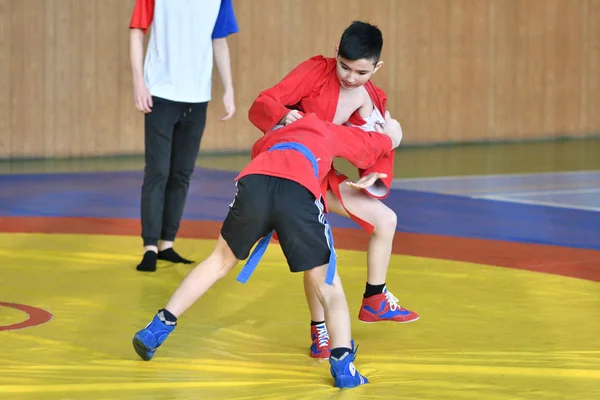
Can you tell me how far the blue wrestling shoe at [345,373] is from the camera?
3012mm

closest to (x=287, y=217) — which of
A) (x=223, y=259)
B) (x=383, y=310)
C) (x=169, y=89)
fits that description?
(x=223, y=259)

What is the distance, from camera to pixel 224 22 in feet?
16.8

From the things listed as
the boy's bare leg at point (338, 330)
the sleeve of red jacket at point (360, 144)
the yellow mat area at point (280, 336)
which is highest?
the sleeve of red jacket at point (360, 144)

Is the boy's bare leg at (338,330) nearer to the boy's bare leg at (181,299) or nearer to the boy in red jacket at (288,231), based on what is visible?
the boy in red jacket at (288,231)

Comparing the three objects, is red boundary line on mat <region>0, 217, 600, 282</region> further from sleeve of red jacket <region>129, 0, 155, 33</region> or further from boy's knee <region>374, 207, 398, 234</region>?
sleeve of red jacket <region>129, 0, 155, 33</region>

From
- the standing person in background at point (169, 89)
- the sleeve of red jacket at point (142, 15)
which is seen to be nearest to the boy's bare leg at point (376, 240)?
the standing person in background at point (169, 89)

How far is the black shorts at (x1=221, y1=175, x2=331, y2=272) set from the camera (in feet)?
10.3

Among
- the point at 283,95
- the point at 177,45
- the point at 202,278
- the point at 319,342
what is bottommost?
the point at 319,342

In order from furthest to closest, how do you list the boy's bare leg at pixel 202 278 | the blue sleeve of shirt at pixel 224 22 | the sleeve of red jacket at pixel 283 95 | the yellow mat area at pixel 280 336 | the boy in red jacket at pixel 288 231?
the blue sleeve of shirt at pixel 224 22
the sleeve of red jacket at pixel 283 95
the boy's bare leg at pixel 202 278
the boy in red jacket at pixel 288 231
the yellow mat area at pixel 280 336

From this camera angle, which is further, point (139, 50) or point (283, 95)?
point (139, 50)

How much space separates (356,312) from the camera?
13.3ft

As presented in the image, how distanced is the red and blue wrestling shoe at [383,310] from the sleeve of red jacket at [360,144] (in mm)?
579

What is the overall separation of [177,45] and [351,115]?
1.52m

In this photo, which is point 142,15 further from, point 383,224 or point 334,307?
point 334,307
